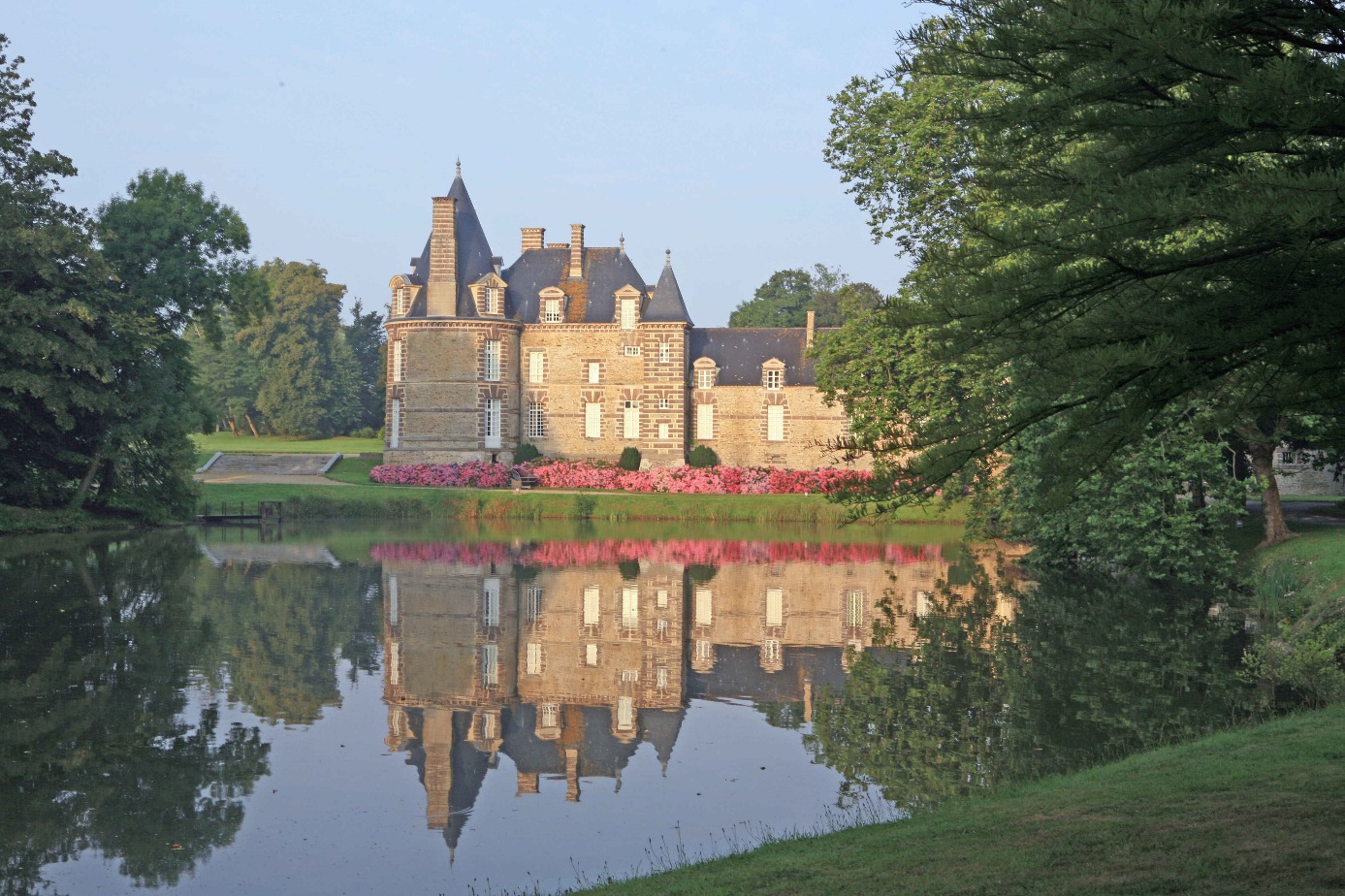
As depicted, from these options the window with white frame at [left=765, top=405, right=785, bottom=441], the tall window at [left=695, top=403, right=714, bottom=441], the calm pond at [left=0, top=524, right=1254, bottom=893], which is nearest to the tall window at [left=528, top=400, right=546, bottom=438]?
the tall window at [left=695, top=403, right=714, bottom=441]

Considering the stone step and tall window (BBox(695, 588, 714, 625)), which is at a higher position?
the stone step

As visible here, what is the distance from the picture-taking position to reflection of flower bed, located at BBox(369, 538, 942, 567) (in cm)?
3011

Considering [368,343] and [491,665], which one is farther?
[368,343]

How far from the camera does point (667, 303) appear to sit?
55.0 meters

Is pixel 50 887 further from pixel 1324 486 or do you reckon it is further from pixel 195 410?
pixel 1324 486

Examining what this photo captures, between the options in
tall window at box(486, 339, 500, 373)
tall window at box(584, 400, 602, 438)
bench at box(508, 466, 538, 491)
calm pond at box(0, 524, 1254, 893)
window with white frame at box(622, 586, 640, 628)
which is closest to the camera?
calm pond at box(0, 524, 1254, 893)

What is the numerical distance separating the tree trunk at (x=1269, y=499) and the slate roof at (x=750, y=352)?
31799 millimetres

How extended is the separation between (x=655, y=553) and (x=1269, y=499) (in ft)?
47.8

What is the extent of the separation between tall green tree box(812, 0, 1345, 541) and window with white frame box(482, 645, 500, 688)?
30.7ft

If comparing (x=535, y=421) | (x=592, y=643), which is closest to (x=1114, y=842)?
(x=592, y=643)

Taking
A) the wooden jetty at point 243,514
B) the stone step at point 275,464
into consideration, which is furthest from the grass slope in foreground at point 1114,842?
the stone step at point 275,464

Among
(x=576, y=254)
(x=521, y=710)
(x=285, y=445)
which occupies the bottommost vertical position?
(x=521, y=710)

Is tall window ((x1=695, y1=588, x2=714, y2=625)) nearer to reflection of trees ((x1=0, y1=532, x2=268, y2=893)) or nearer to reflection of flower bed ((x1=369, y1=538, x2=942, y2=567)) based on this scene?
reflection of flower bed ((x1=369, y1=538, x2=942, y2=567))

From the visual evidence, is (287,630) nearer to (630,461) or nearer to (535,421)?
(630,461)
